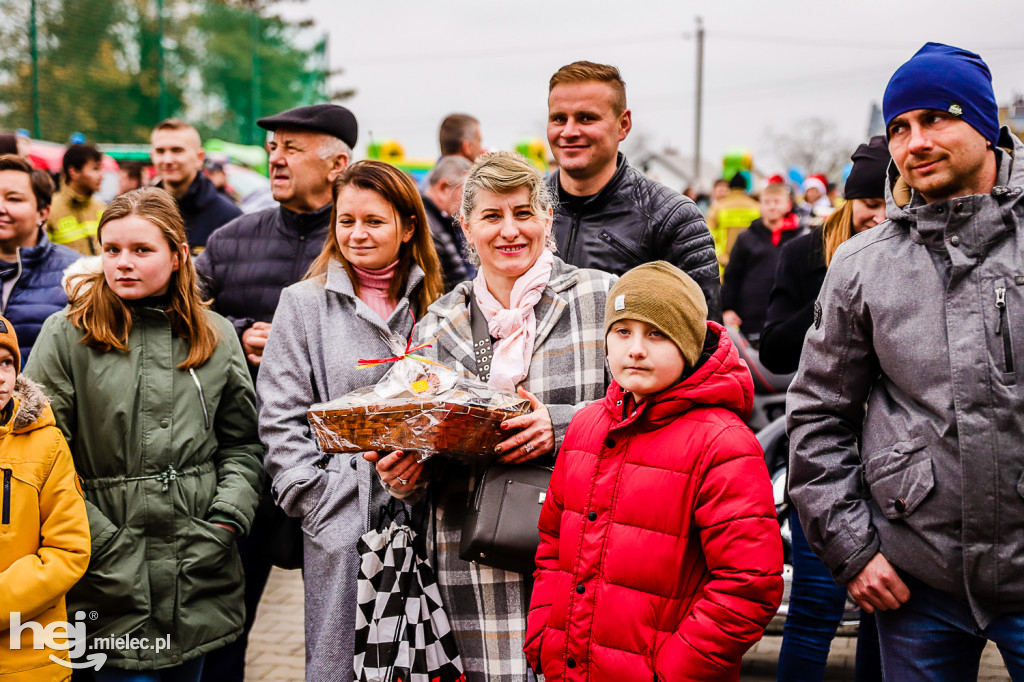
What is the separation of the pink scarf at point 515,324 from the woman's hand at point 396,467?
0.36 m

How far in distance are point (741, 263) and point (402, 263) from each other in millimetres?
5337

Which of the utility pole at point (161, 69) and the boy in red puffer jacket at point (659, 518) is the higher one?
the utility pole at point (161, 69)

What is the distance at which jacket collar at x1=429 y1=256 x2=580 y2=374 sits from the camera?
3.10 metres

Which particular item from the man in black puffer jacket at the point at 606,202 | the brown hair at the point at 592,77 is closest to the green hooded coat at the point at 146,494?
the man in black puffer jacket at the point at 606,202

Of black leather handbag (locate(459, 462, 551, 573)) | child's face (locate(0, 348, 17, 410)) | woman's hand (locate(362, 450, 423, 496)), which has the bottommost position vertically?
black leather handbag (locate(459, 462, 551, 573))

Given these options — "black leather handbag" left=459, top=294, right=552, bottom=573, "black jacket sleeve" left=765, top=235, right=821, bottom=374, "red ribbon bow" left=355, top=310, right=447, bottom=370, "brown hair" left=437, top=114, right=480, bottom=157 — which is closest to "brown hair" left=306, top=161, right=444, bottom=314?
"red ribbon bow" left=355, top=310, right=447, bottom=370

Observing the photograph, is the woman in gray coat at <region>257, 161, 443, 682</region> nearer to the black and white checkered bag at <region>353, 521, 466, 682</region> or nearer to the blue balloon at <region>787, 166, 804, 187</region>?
the black and white checkered bag at <region>353, 521, 466, 682</region>

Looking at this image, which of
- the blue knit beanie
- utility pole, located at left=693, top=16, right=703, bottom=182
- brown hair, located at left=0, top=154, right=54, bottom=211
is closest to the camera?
the blue knit beanie

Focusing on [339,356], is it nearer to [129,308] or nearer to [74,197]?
[129,308]

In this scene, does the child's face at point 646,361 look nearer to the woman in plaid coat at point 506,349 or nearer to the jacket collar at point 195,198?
the woman in plaid coat at point 506,349

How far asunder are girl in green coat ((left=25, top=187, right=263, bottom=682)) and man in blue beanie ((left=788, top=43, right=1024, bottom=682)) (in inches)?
78.5

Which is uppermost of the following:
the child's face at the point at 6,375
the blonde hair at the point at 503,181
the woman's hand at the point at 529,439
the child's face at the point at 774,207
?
the child's face at the point at 774,207

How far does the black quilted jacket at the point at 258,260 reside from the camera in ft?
13.4

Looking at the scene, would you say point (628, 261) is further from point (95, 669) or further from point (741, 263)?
point (741, 263)
